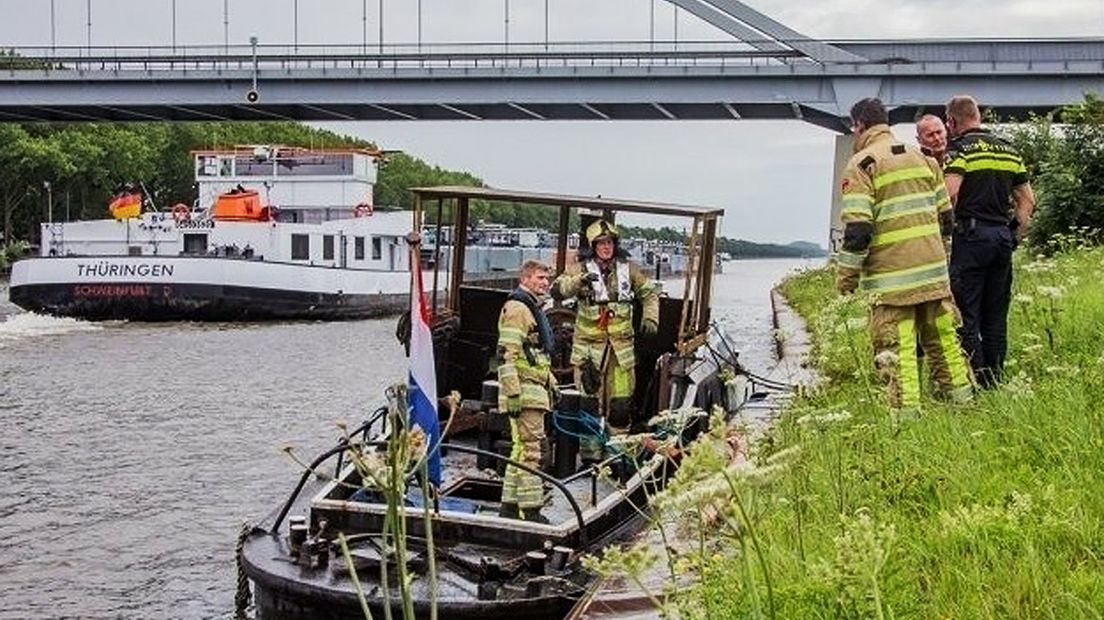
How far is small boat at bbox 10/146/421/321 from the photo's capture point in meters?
39.8

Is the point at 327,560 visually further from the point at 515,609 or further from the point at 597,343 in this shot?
the point at 597,343

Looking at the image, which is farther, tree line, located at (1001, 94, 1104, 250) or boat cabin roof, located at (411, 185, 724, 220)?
tree line, located at (1001, 94, 1104, 250)

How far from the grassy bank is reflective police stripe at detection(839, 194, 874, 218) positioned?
3.14 feet

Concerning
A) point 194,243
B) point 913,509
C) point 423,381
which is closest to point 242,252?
point 194,243

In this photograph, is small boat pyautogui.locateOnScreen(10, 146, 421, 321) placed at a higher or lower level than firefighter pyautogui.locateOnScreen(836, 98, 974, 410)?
lower

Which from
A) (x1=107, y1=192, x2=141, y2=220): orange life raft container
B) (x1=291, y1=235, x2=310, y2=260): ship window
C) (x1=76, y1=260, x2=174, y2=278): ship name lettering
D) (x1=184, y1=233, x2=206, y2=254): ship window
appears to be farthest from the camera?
(x1=291, y1=235, x2=310, y2=260): ship window

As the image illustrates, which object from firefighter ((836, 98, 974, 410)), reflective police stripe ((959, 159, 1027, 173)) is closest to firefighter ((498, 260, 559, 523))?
firefighter ((836, 98, 974, 410))

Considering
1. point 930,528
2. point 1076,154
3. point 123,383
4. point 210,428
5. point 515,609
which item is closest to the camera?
point 930,528

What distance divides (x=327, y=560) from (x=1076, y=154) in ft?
50.2

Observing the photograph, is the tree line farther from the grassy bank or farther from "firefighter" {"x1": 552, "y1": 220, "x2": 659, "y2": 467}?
the grassy bank

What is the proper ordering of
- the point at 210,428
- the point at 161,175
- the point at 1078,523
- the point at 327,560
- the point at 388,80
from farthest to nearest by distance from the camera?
the point at 161,175, the point at 388,80, the point at 210,428, the point at 327,560, the point at 1078,523

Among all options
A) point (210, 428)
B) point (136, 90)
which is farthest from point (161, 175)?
point (210, 428)

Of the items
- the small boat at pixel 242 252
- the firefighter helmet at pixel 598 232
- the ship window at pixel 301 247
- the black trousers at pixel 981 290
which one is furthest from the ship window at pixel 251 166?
the black trousers at pixel 981 290

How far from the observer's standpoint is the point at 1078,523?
492cm
